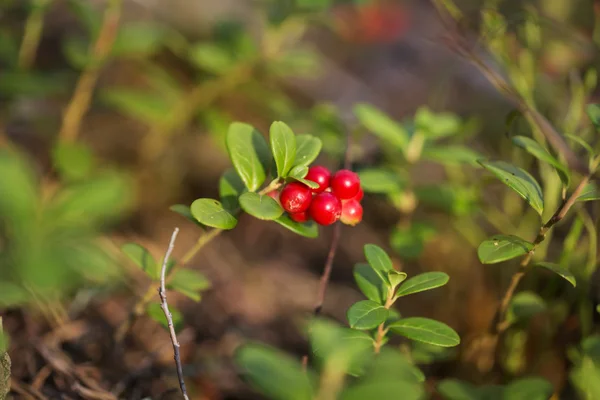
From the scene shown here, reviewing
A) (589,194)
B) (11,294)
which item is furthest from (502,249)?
(11,294)

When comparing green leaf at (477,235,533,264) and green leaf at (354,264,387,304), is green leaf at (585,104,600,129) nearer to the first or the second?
green leaf at (477,235,533,264)

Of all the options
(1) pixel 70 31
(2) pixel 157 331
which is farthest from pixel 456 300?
(1) pixel 70 31

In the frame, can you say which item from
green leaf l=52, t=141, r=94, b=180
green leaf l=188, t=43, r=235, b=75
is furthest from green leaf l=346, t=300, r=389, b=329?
green leaf l=188, t=43, r=235, b=75

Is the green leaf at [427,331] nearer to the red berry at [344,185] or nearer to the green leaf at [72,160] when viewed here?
the red berry at [344,185]

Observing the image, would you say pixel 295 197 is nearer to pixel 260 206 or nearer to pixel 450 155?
pixel 260 206

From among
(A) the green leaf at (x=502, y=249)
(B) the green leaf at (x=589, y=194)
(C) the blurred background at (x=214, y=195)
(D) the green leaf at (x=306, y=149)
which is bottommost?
(C) the blurred background at (x=214, y=195)

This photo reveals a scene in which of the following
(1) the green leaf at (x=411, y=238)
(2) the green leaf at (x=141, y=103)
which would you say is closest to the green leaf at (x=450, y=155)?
(1) the green leaf at (x=411, y=238)
